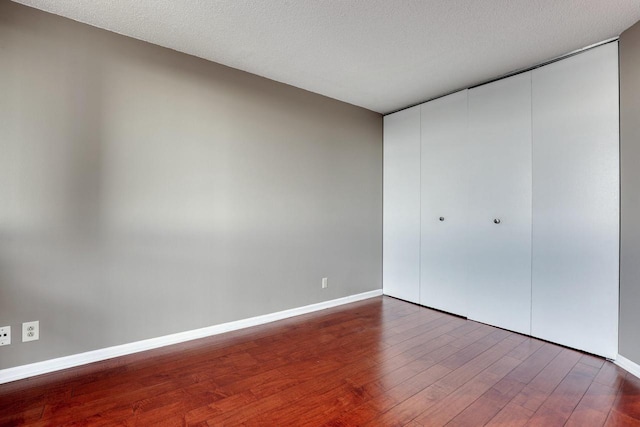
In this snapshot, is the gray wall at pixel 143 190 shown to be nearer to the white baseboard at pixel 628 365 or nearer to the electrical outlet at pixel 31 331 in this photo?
the electrical outlet at pixel 31 331

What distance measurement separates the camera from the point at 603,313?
240 cm

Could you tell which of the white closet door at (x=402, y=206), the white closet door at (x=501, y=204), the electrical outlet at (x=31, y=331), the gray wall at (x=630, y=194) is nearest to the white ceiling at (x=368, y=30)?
the gray wall at (x=630, y=194)

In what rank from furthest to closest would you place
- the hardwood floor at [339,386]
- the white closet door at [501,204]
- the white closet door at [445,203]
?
the white closet door at [445,203] < the white closet door at [501,204] < the hardwood floor at [339,386]

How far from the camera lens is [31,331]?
6.88ft

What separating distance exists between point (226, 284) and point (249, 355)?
74 centimetres

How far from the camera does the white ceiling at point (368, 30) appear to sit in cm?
205

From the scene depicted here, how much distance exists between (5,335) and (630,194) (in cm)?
441

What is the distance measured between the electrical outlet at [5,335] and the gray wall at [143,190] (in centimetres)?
3

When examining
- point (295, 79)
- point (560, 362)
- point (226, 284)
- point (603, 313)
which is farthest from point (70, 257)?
point (603, 313)

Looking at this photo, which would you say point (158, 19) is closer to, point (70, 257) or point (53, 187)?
point (53, 187)

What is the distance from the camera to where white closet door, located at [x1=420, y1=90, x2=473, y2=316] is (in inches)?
132

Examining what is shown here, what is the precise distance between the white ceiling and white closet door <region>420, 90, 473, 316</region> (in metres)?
0.55

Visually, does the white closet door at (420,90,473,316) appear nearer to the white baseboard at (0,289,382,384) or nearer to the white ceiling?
the white ceiling

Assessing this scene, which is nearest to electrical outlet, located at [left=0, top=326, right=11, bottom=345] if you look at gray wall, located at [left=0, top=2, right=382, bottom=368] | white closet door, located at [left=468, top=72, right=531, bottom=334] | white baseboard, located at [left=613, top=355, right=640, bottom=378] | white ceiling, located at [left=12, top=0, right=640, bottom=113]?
gray wall, located at [left=0, top=2, right=382, bottom=368]
